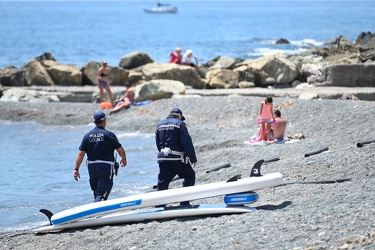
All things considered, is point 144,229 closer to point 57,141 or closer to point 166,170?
point 166,170

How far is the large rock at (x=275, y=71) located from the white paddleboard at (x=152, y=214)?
685 inches

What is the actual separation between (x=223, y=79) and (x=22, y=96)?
268 inches

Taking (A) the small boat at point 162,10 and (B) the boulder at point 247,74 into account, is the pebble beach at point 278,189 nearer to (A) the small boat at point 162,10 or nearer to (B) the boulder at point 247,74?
(B) the boulder at point 247,74

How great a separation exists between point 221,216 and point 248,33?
8885 cm

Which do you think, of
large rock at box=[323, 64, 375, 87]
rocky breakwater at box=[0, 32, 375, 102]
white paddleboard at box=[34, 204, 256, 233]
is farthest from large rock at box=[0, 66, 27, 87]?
white paddleboard at box=[34, 204, 256, 233]

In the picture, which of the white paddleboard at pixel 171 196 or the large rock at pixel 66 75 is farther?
the large rock at pixel 66 75

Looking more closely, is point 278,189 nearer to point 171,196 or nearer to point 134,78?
point 171,196

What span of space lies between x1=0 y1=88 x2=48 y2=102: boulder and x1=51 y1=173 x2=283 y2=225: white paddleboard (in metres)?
17.4

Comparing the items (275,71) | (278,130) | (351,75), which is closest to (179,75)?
(275,71)

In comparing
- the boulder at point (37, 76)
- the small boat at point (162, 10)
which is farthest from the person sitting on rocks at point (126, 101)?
the small boat at point (162, 10)

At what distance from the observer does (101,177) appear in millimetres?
11945

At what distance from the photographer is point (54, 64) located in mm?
33062

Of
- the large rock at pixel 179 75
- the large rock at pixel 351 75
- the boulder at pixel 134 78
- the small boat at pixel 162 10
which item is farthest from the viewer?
the small boat at pixel 162 10

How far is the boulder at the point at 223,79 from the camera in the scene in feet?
93.7
